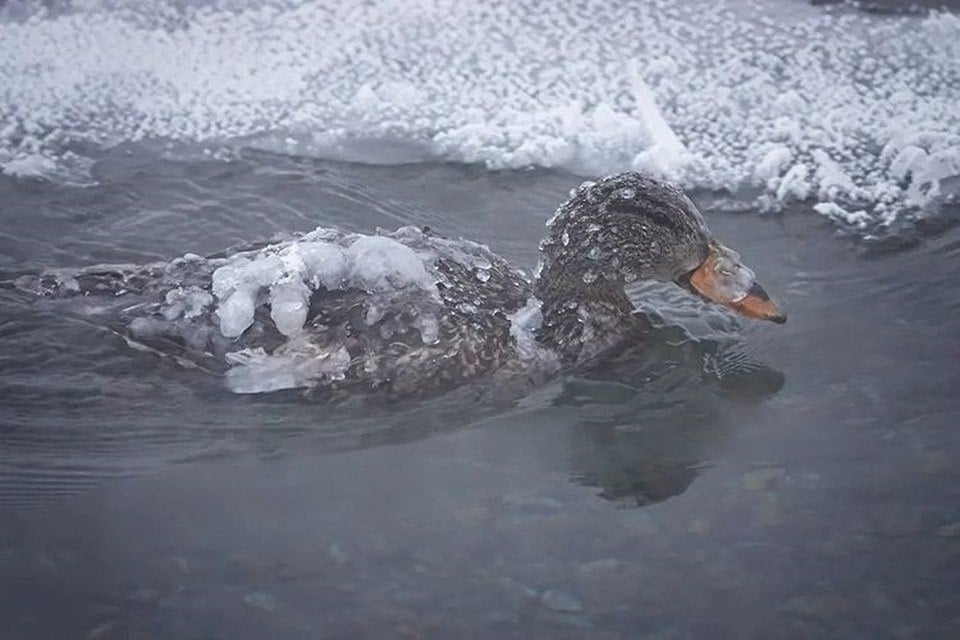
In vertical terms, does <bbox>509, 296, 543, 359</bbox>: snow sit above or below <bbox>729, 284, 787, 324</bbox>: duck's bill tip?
below

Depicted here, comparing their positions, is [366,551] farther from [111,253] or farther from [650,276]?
[111,253]

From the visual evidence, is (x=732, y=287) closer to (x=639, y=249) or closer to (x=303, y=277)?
(x=639, y=249)

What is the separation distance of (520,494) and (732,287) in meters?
1.34

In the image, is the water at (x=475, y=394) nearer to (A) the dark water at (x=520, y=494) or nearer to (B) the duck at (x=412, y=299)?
(A) the dark water at (x=520, y=494)

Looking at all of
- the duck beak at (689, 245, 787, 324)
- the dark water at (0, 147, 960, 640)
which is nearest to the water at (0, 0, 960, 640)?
the dark water at (0, 147, 960, 640)

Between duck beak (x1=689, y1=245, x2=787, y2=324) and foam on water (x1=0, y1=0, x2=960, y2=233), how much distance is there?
123 cm

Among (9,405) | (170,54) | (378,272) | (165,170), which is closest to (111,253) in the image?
(165,170)

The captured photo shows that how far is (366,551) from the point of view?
400 cm

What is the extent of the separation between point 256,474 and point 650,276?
1836 millimetres

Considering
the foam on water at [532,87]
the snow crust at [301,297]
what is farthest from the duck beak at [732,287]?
the foam on water at [532,87]

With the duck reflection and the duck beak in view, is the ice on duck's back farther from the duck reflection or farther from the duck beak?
the duck beak

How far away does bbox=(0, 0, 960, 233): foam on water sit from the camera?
21.4ft

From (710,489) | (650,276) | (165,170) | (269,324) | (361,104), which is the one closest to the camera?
(710,489)

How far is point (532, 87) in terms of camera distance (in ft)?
23.7
